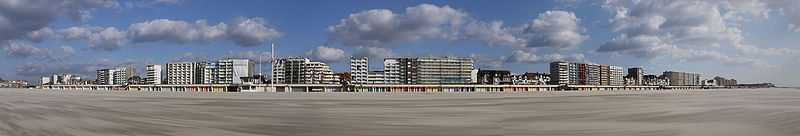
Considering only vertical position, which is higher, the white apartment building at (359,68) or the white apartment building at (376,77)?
the white apartment building at (359,68)

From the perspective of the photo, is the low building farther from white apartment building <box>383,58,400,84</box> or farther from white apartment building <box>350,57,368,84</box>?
white apartment building <box>350,57,368,84</box>

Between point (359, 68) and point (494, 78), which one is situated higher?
point (359, 68)

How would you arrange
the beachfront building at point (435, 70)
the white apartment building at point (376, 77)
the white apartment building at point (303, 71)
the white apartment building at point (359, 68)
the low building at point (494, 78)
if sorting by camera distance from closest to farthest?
the beachfront building at point (435, 70) < the white apartment building at point (376, 77) < the white apartment building at point (303, 71) < the white apartment building at point (359, 68) < the low building at point (494, 78)

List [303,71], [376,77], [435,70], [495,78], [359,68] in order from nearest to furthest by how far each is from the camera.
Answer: [435,70]
[376,77]
[303,71]
[359,68]
[495,78]

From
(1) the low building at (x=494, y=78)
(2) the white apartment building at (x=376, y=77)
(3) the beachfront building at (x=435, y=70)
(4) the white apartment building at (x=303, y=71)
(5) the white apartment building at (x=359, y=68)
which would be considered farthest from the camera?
(1) the low building at (x=494, y=78)

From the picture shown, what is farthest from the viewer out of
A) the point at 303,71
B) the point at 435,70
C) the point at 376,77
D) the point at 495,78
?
the point at 495,78

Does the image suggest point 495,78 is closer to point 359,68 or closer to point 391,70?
→ point 391,70

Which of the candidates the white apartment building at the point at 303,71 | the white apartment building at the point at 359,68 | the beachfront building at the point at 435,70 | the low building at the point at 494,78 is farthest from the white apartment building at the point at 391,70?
the low building at the point at 494,78

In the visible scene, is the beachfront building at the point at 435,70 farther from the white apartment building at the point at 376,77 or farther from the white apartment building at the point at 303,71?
the white apartment building at the point at 303,71

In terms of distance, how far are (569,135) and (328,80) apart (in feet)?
634

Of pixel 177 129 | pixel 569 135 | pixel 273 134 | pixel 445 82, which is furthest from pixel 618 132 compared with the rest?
pixel 445 82

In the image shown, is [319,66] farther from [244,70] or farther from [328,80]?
A: [244,70]

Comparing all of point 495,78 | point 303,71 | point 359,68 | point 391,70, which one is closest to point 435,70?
point 391,70

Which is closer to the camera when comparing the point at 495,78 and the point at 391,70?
the point at 391,70
